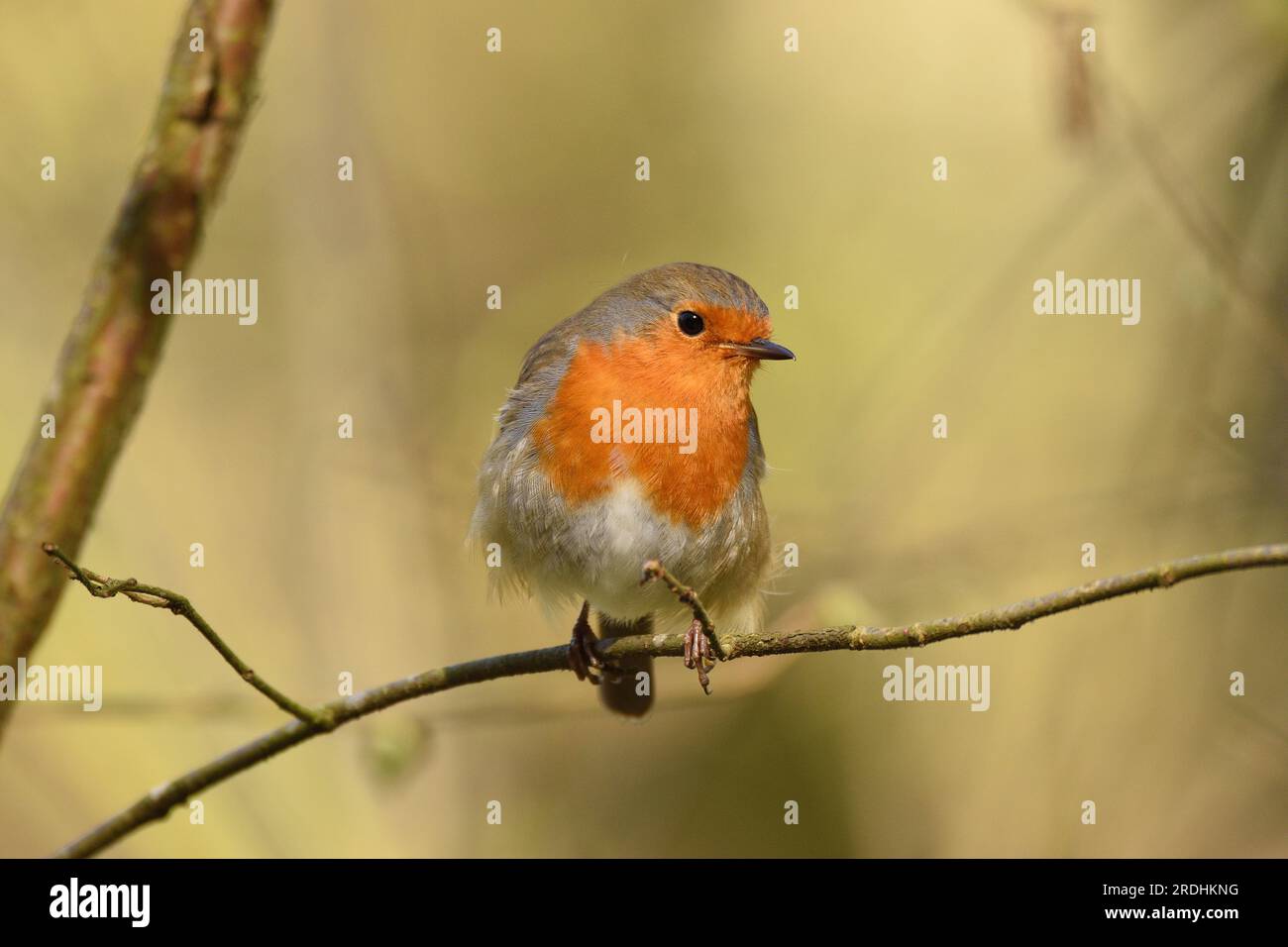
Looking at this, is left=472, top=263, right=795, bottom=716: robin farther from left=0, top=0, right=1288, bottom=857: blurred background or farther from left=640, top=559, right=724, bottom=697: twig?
left=0, top=0, right=1288, bottom=857: blurred background

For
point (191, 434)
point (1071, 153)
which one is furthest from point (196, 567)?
point (1071, 153)

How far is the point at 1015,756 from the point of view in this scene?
6.12 meters

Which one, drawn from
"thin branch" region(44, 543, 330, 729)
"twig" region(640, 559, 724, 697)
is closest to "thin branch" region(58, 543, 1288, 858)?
"twig" region(640, 559, 724, 697)

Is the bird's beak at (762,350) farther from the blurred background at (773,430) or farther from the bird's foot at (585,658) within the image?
the blurred background at (773,430)

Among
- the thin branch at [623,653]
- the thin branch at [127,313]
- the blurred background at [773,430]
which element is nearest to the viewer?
the thin branch at [623,653]

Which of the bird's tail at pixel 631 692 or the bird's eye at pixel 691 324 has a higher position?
the bird's eye at pixel 691 324

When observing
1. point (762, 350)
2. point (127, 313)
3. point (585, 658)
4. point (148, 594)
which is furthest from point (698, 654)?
point (127, 313)

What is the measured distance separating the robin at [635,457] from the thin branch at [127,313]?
1217 millimetres

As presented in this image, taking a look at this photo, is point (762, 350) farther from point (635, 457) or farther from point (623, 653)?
point (623, 653)

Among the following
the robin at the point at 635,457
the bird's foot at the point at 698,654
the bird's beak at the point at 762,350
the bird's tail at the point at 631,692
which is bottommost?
the bird's tail at the point at 631,692

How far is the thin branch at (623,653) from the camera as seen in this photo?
2.00m

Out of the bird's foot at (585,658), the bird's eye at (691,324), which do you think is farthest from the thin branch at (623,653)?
the bird's eye at (691,324)

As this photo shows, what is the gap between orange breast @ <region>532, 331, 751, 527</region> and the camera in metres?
3.76

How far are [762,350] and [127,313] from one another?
6.08ft
